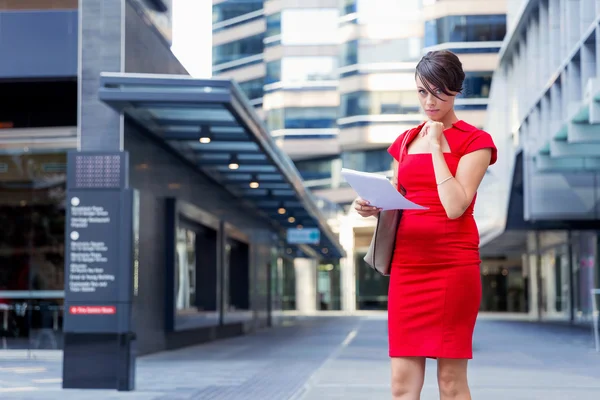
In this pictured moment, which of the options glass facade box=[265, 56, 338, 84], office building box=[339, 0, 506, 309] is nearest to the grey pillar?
office building box=[339, 0, 506, 309]

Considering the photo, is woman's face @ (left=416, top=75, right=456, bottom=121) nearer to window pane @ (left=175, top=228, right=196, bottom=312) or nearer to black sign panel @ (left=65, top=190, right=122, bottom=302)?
black sign panel @ (left=65, top=190, right=122, bottom=302)

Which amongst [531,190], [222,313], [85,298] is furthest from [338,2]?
[85,298]

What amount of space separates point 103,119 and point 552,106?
11965 millimetres

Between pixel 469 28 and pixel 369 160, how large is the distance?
33.7ft

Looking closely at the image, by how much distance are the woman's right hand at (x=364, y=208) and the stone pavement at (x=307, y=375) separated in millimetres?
6283

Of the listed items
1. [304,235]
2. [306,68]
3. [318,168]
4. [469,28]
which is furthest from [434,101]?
[318,168]

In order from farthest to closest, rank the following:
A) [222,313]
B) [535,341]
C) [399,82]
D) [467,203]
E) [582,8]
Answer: [399,82] < [222,313] < [535,341] < [582,8] < [467,203]

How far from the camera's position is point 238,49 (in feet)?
243

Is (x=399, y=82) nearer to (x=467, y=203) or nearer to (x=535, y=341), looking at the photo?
(x=535, y=341)

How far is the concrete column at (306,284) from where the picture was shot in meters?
65.1

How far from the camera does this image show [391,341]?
143 inches

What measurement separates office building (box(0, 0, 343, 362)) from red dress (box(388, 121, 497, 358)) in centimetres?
→ 749

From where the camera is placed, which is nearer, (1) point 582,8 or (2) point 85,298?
(2) point 85,298

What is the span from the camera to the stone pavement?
33.8 ft
